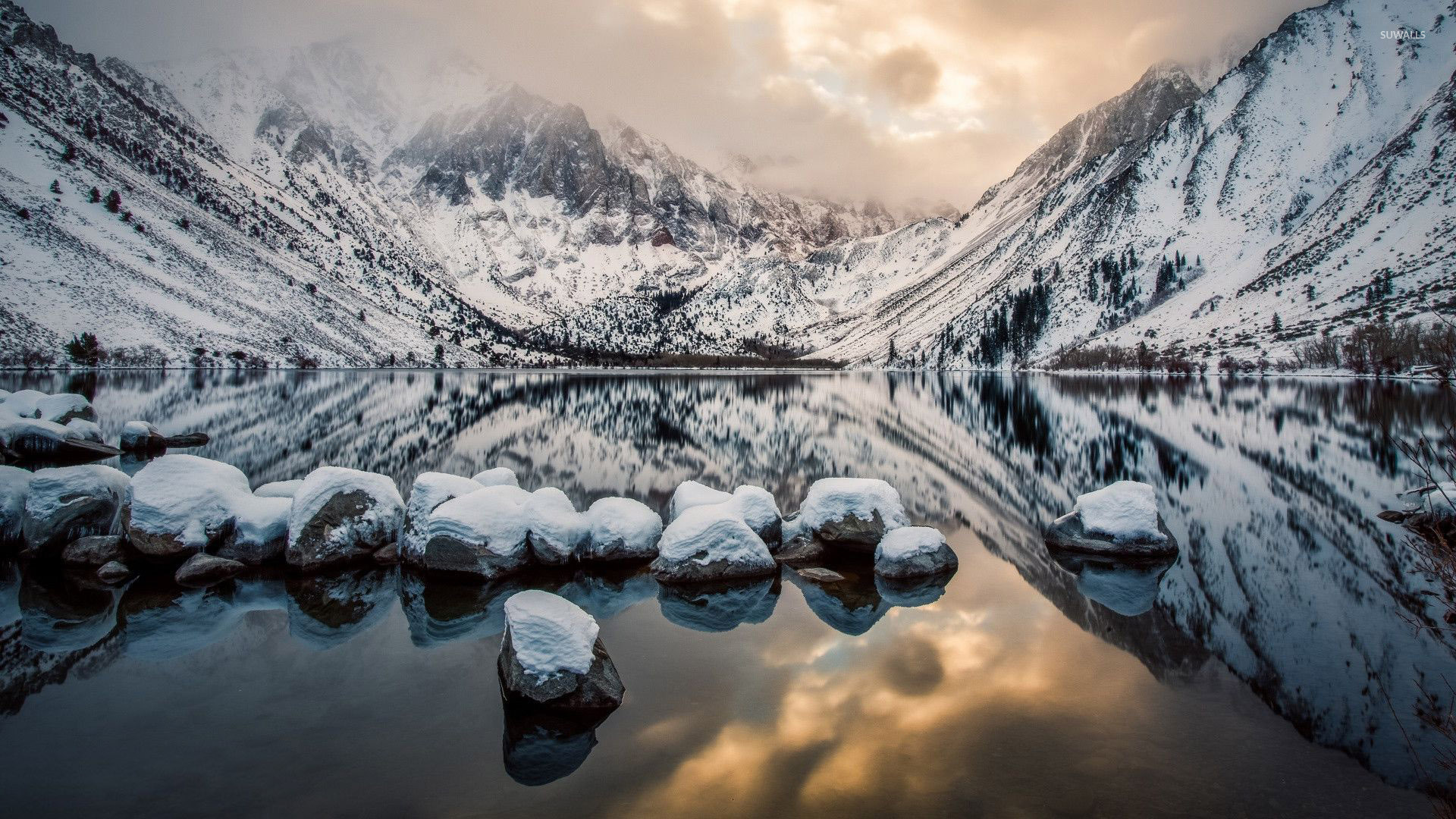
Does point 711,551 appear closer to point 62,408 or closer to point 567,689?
point 567,689

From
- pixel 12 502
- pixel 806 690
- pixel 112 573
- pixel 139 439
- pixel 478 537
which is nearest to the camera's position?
pixel 806 690

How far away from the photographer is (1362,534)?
66.0 feet

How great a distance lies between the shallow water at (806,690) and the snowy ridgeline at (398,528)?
0.81 meters

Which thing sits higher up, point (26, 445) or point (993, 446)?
point (26, 445)

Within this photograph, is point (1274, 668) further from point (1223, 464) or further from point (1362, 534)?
point (1223, 464)

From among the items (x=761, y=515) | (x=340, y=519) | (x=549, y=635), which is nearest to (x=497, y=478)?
(x=340, y=519)

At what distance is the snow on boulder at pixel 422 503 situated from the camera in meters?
17.2

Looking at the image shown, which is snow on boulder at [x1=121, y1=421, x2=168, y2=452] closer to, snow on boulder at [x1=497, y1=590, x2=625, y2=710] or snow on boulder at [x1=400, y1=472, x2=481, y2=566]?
snow on boulder at [x1=400, y1=472, x2=481, y2=566]

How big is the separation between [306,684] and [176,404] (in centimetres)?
6125

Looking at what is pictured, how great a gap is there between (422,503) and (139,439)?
27.5 meters

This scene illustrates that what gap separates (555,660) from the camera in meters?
10.3

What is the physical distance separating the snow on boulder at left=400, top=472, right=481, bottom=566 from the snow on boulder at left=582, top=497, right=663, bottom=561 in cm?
348

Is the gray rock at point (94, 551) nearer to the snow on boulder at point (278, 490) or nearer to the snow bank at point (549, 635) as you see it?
the snow on boulder at point (278, 490)

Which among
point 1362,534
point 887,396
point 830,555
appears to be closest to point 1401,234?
point 887,396
